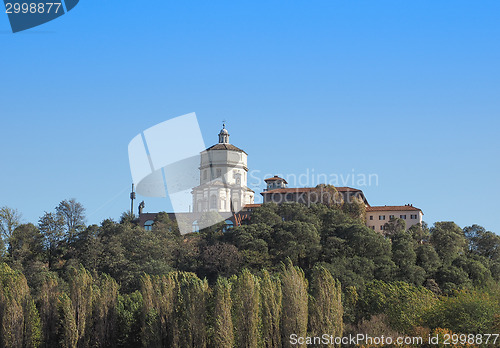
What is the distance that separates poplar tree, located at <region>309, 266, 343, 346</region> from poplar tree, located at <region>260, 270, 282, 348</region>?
6.10ft

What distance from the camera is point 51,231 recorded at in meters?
59.6

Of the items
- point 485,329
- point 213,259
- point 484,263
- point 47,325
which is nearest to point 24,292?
point 47,325

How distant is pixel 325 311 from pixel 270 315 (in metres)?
2.96

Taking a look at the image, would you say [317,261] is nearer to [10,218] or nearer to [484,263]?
[484,263]

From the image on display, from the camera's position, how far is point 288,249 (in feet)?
176

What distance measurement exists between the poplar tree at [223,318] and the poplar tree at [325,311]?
14.2ft

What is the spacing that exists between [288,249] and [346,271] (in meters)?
6.73

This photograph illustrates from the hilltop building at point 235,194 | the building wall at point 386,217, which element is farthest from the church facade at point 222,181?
the building wall at point 386,217

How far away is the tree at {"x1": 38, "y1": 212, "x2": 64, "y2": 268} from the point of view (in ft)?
194

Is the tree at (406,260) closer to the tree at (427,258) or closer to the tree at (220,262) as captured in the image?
the tree at (427,258)

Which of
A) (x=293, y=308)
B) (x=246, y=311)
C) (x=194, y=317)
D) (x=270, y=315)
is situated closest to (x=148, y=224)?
(x=194, y=317)

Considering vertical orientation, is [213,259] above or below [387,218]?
below

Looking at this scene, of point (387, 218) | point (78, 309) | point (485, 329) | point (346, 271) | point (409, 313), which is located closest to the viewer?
point (485, 329)

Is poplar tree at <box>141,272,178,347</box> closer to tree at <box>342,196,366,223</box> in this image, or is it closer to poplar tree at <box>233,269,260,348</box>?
poplar tree at <box>233,269,260,348</box>
